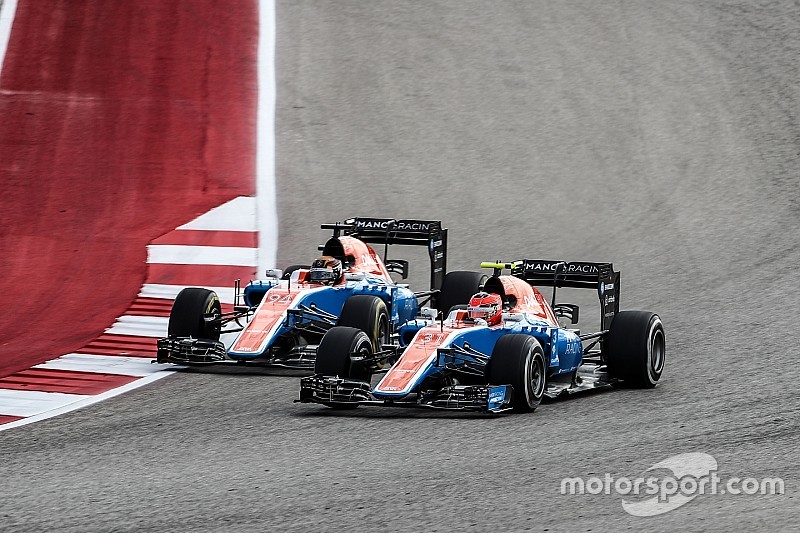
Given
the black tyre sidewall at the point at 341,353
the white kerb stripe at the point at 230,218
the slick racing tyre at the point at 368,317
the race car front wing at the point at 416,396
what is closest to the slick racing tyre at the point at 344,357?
the black tyre sidewall at the point at 341,353

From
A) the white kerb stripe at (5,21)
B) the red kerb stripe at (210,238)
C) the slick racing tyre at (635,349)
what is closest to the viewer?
the slick racing tyre at (635,349)

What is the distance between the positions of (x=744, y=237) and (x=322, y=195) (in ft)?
25.9

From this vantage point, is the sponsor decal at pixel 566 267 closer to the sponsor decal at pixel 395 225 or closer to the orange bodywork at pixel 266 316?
the orange bodywork at pixel 266 316

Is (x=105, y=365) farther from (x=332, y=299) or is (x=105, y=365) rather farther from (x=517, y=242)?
(x=517, y=242)

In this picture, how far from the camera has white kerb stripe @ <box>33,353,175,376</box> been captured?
58.4ft

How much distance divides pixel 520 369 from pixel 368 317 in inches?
136

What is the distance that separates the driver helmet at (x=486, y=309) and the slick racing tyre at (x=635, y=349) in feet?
5.20

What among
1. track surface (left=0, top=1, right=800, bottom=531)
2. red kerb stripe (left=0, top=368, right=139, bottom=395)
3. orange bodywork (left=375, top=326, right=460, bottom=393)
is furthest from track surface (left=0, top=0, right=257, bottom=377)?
orange bodywork (left=375, top=326, right=460, bottom=393)

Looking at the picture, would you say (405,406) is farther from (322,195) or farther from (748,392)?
(322,195)

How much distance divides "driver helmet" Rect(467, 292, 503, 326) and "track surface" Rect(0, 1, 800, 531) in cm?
136

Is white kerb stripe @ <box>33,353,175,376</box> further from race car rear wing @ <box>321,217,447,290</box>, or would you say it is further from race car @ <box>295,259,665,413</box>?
race car rear wing @ <box>321,217,447,290</box>

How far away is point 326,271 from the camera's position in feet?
61.6

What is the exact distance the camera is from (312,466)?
12.5m

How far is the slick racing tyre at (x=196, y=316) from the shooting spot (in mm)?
18219
